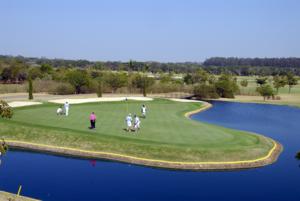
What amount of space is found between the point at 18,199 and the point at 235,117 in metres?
37.9

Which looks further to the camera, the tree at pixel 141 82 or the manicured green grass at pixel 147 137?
the tree at pixel 141 82

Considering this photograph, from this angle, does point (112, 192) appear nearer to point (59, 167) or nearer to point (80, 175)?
point (80, 175)

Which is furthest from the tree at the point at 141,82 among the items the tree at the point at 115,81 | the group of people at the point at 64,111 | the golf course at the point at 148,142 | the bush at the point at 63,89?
the golf course at the point at 148,142

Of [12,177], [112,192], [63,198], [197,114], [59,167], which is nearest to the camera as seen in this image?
[63,198]

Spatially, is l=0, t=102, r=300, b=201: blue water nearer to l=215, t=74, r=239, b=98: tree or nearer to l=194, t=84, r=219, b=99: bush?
l=194, t=84, r=219, b=99: bush

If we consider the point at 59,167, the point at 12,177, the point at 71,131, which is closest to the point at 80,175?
the point at 59,167

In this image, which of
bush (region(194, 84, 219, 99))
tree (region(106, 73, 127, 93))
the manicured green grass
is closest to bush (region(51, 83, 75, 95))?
tree (region(106, 73, 127, 93))

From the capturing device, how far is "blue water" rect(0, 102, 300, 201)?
67.3 ft

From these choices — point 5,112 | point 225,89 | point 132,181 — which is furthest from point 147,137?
point 225,89

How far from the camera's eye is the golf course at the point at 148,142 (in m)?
25.8

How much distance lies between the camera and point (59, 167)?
24.8 m

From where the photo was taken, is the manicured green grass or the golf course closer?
the golf course

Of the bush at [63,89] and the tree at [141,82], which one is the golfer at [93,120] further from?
the tree at [141,82]

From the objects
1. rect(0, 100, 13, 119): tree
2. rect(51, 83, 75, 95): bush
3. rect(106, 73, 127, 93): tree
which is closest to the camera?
rect(0, 100, 13, 119): tree
